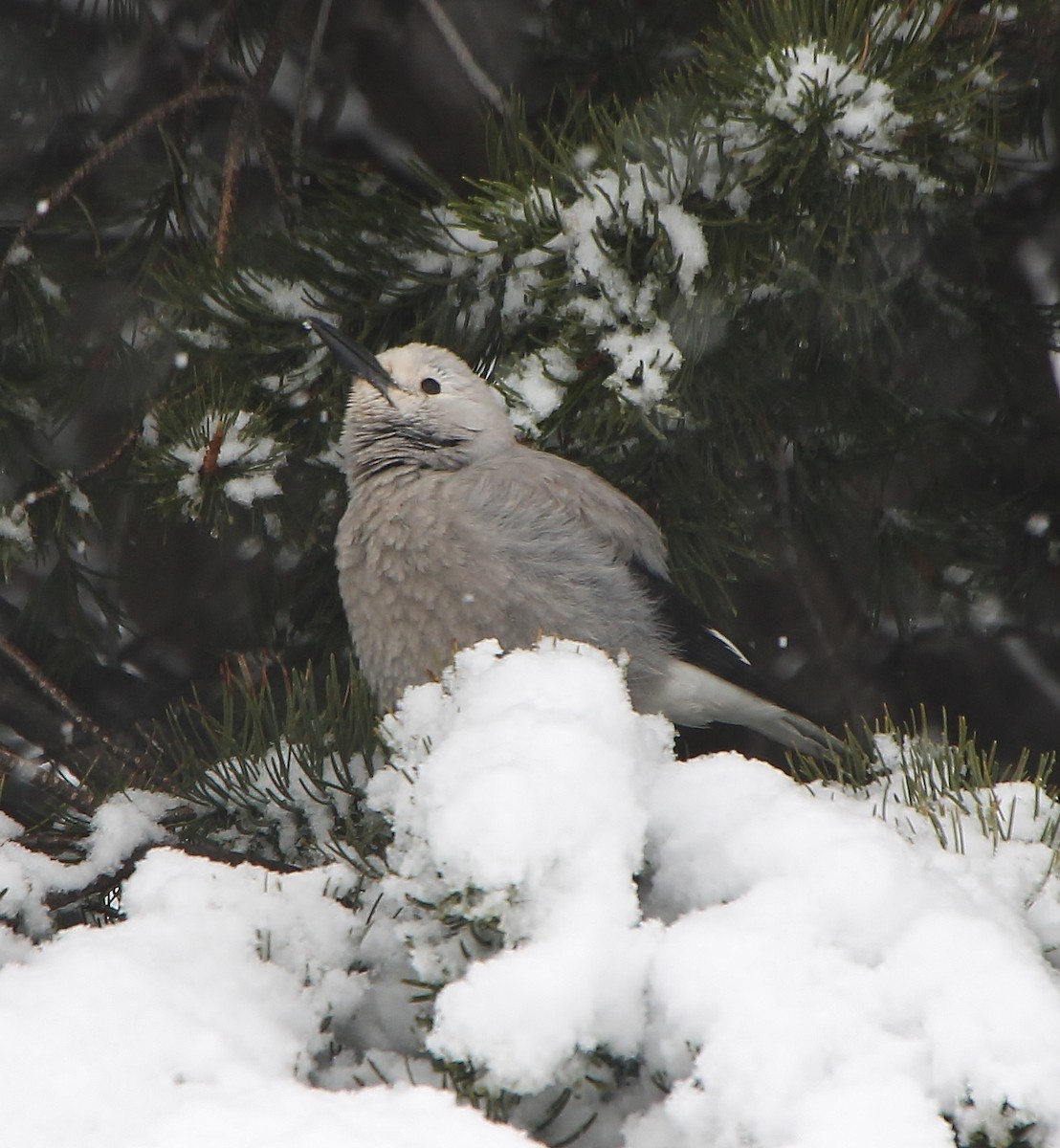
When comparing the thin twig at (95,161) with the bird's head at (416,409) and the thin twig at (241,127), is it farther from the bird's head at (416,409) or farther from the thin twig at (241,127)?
the bird's head at (416,409)

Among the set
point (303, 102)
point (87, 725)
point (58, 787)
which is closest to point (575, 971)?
point (58, 787)

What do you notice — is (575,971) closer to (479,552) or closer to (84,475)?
(479,552)

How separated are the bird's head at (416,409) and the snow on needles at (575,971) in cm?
98

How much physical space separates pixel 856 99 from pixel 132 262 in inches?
50.6

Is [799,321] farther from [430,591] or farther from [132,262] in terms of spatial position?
[132,262]

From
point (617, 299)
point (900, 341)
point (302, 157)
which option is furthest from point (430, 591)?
point (900, 341)

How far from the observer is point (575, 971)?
84cm

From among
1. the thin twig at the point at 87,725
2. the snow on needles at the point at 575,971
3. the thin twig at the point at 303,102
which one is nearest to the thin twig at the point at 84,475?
the thin twig at the point at 87,725

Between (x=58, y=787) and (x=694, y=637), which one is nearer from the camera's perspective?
(x=58, y=787)

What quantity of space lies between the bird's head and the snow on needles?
3.21 ft

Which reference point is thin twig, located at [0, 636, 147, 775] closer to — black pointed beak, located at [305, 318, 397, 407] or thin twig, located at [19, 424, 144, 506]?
thin twig, located at [19, 424, 144, 506]

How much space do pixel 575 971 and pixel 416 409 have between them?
1.45 m

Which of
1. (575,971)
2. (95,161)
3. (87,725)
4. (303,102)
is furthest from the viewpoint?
(303,102)

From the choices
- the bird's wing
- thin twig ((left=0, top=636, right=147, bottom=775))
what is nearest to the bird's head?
the bird's wing
